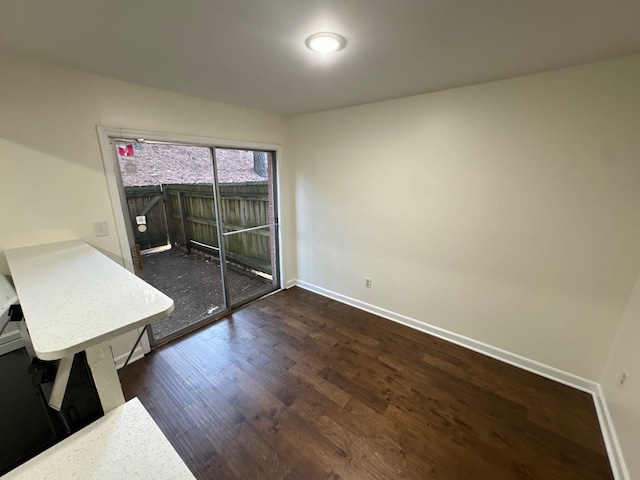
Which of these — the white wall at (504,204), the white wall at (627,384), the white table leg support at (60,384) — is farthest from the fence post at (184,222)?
the white wall at (627,384)

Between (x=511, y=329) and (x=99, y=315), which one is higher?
(x=99, y=315)

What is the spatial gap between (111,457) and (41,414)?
1.50 ft

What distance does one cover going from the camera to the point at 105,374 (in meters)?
0.76

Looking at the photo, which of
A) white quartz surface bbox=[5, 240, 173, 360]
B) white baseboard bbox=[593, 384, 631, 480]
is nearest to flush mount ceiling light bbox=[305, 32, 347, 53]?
white quartz surface bbox=[5, 240, 173, 360]

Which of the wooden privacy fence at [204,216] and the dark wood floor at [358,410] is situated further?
the wooden privacy fence at [204,216]

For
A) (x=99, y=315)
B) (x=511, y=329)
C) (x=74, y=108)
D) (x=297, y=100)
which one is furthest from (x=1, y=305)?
(x=511, y=329)

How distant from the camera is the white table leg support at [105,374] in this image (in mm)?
734

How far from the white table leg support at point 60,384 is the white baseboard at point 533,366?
8.58 ft

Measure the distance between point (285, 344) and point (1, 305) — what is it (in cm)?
190

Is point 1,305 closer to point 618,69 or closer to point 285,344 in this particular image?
point 285,344

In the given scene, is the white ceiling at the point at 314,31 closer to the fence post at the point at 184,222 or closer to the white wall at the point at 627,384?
the fence post at the point at 184,222

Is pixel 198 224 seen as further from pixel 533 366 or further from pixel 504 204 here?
pixel 533 366

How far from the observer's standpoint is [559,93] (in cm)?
177

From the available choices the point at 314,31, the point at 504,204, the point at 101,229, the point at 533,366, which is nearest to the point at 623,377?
the point at 533,366
